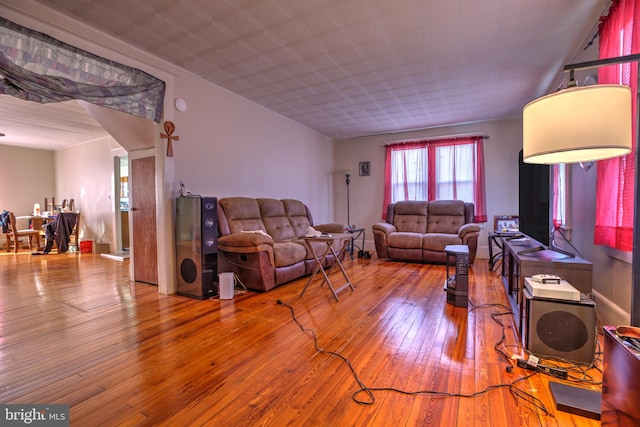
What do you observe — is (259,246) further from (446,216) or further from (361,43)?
(446,216)

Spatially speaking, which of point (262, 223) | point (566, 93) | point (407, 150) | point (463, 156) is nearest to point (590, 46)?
point (566, 93)

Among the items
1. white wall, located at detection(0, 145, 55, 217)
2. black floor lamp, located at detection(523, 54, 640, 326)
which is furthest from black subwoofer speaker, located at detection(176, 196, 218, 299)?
white wall, located at detection(0, 145, 55, 217)

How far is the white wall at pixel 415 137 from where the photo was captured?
16.3 feet

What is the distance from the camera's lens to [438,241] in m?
4.48

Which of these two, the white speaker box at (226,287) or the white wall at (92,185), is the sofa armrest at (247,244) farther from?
the white wall at (92,185)

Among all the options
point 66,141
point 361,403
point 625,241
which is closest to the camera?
point 361,403

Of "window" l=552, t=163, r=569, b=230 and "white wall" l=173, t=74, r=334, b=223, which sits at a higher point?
"white wall" l=173, t=74, r=334, b=223

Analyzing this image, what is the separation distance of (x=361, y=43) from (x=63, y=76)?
242 centimetres

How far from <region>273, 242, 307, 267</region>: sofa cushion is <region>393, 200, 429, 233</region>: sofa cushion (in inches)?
95.9

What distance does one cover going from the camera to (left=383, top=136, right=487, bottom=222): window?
5.11m

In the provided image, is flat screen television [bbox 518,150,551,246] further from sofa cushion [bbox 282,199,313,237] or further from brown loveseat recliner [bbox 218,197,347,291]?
sofa cushion [bbox 282,199,313,237]

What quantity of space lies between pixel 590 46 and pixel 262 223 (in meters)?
3.76

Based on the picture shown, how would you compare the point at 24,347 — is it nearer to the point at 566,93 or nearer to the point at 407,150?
the point at 566,93

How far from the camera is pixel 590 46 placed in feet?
8.20
